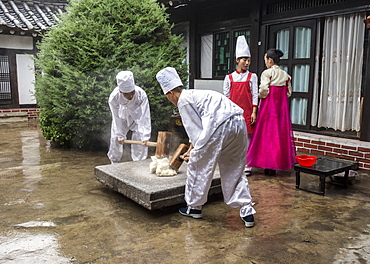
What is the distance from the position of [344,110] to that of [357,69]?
0.84 m

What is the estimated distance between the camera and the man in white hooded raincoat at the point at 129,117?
5.38m

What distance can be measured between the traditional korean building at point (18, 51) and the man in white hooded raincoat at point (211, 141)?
35.5 feet

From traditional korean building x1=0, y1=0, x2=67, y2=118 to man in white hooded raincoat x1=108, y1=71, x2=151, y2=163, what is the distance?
8.50m

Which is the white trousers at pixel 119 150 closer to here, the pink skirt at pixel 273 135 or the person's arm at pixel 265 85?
the pink skirt at pixel 273 135

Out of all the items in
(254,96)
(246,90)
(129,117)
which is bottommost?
(129,117)

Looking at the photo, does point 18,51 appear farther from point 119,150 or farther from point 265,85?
point 265,85

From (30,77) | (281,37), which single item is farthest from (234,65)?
(30,77)

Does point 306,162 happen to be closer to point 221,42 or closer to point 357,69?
point 357,69

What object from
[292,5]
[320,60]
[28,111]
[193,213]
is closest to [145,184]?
[193,213]

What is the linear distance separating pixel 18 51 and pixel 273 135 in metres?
11.7

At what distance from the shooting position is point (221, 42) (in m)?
9.09

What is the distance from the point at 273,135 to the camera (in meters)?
5.57

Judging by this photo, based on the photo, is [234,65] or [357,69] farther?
[234,65]

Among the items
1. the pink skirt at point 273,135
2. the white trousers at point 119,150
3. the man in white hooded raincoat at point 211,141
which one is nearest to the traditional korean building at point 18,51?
the white trousers at point 119,150
